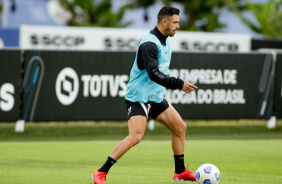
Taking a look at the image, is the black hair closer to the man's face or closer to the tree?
the man's face

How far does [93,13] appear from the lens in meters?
42.8

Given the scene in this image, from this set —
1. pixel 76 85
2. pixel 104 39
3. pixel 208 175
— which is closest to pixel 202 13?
pixel 104 39

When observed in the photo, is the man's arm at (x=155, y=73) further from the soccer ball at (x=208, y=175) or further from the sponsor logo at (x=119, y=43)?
the sponsor logo at (x=119, y=43)

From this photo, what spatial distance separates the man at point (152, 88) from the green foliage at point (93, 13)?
32845 mm

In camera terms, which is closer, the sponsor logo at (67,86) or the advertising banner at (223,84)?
the sponsor logo at (67,86)

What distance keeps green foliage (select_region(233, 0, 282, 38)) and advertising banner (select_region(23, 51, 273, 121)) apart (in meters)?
22.9

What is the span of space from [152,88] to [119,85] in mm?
7964

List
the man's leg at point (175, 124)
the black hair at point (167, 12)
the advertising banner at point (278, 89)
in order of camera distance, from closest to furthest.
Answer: the black hair at point (167, 12), the man's leg at point (175, 124), the advertising banner at point (278, 89)

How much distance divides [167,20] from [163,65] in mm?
605

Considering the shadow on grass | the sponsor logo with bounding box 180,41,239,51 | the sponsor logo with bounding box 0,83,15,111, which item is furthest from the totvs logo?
the sponsor logo with bounding box 180,41,239,51

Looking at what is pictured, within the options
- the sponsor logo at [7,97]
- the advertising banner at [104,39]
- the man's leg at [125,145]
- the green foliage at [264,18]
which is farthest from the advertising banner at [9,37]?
the green foliage at [264,18]

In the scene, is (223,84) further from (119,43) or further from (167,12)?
(167,12)

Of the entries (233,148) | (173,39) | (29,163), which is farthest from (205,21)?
(29,163)

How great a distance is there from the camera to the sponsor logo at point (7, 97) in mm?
15312
